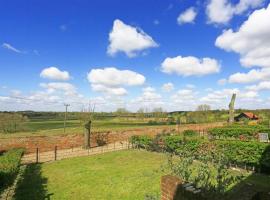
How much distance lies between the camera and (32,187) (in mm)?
11648

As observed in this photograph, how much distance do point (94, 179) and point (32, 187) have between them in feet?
9.58

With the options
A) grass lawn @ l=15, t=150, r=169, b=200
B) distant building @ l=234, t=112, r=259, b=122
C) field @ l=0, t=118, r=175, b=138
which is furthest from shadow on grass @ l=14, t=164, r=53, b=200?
distant building @ l=234, t=112, r=259, b=122

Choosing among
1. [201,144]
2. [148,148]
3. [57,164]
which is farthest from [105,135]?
[201,144]

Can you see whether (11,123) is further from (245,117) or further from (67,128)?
(245,117)

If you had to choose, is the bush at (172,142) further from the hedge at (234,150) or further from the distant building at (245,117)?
the distant building at (245,117)

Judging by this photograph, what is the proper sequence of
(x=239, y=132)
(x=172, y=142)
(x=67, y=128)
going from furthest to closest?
(x=67, y=128) → (x=239, y=132) → (x=172, y=142)

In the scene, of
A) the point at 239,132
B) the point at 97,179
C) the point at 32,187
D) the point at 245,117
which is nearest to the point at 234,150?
the point at 97,179

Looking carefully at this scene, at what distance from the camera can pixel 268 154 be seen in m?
12.6

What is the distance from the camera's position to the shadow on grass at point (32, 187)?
1030cm

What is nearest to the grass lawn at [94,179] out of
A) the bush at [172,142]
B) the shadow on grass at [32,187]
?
the shadow on grass at [32,187]

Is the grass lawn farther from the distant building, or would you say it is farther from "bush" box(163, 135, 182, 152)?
the distant building

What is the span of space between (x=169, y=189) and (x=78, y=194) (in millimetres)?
7184

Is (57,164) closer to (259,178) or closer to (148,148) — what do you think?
(148,148)

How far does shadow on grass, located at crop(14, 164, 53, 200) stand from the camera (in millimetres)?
10302
